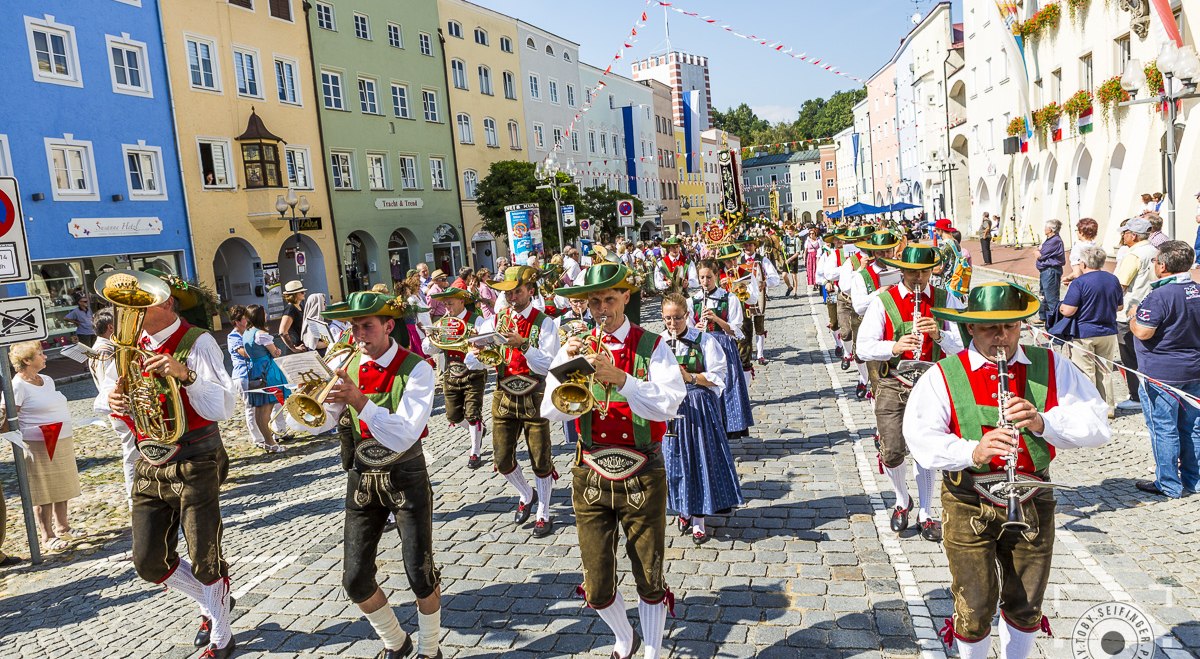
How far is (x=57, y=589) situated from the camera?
21.2 feet

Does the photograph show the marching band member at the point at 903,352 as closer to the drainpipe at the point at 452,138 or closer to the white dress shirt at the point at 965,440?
the white dress shirt at the point at 965,440

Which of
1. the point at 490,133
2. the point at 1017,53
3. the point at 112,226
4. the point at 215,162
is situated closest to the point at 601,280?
the point at 112,226

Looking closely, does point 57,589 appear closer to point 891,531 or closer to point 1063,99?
point 891,531

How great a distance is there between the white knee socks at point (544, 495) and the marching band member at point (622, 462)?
245 centimetres

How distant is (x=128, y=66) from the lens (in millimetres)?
23000

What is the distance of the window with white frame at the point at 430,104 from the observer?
35531mm

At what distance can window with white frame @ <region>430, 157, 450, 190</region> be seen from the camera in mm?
35656

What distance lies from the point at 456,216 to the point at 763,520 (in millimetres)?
32138

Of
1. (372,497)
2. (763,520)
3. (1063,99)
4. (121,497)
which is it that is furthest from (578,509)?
(1063,99)

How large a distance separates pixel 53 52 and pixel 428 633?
22.9 metres

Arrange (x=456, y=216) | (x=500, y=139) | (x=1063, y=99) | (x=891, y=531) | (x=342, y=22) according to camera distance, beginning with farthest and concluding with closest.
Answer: (x=500, y=139), (x=456, y=216), (x=342, y=22), (x=1063, y=99), (x=891, y=531)

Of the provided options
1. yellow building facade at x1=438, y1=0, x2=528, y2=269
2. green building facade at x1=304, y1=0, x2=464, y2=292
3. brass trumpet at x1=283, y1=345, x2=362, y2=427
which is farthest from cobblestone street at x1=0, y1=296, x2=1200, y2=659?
yellow building facade at x1=438, y1=0, x2=528, y2=269

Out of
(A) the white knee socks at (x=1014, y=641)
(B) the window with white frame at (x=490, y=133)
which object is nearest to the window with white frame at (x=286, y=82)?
(B) the window with white frame at (x=490, y=133)

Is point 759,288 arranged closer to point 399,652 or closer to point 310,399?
point 399,652
